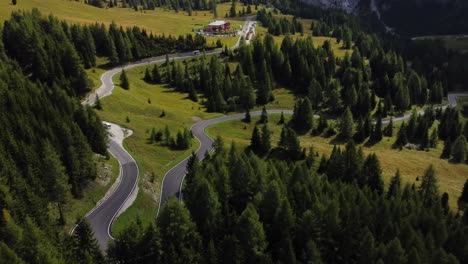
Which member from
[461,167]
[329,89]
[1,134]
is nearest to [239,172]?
[1,134]

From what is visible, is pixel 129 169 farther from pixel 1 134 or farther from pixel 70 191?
pixel 1 134

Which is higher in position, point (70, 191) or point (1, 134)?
point (1, 134)

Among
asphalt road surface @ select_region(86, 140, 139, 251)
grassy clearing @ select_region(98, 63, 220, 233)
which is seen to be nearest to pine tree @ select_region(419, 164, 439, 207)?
grassy clearing @ select_region(98, 63, 220, 233)

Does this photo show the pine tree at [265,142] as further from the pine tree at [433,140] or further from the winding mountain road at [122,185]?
the pine tree at [433,140]

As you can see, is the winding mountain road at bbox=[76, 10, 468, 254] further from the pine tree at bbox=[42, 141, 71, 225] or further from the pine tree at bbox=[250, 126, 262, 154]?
the pine tree at bbox=[250, 126, 262, 154]

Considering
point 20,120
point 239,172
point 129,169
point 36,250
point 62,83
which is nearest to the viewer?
point 36,250

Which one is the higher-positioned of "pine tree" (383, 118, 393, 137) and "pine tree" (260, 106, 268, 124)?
"pine tree" (260, 106, 268, 124)
